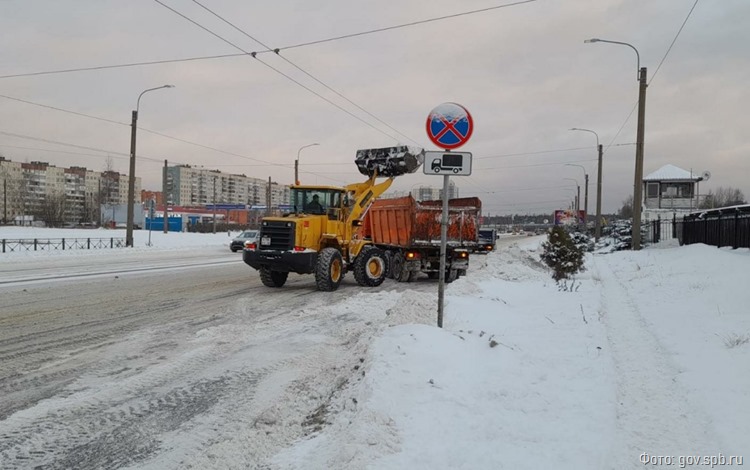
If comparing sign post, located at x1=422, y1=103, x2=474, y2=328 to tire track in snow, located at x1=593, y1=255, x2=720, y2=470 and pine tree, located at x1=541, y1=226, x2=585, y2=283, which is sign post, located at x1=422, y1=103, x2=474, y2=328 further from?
pine tree, located at x1=541, y1=226, x2=585, y2=283

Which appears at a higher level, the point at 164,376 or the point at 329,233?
the point at 329,233

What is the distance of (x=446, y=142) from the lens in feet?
23.6

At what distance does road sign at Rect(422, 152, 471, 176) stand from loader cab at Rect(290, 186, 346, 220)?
7.75 meters

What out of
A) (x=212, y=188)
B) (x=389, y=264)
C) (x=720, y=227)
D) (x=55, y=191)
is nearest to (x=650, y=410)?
(x=389, y=264)

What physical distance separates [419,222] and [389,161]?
2.34 meters

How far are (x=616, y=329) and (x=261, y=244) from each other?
8798 millimetres

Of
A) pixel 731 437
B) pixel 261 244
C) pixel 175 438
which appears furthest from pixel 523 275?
pixel 175 438

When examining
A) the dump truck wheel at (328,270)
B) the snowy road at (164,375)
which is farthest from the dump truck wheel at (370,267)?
the snowy road at (164,375)

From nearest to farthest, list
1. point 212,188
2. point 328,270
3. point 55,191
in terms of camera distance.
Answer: point 328,270
point 55,191
point 212,188

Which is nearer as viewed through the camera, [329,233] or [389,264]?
[329,233]

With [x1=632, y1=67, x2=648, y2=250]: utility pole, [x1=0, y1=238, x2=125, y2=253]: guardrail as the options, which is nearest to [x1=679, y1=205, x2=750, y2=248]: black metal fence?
[x1=632, y1=67, x2=648, y2=250]: utility pole

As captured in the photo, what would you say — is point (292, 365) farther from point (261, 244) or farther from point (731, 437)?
point (261, 244)

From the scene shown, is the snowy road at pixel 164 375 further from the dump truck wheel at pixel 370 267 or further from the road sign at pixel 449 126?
the dump truck wheel at pixel 370 267

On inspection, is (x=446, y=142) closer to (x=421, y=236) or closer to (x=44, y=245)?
(x=421, y=236)
